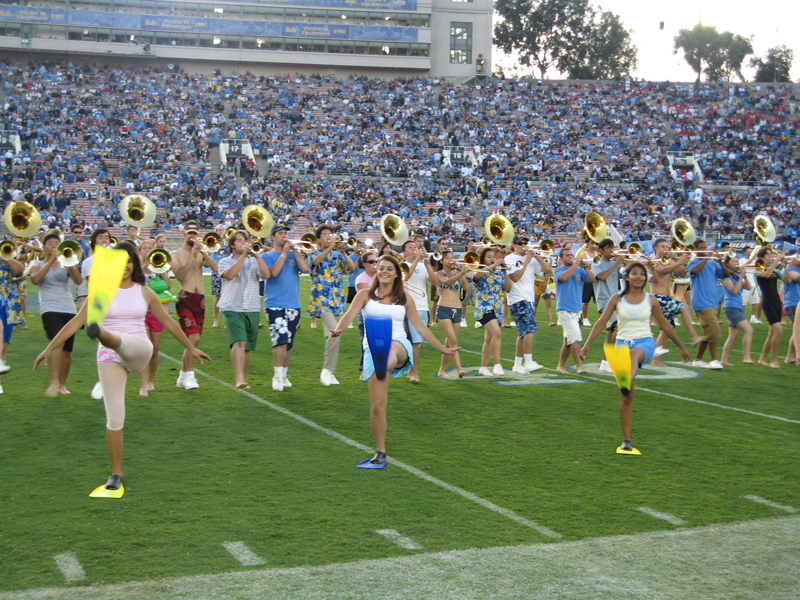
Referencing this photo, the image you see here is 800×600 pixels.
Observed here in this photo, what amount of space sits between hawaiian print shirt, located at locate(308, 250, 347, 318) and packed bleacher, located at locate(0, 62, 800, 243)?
21.3m

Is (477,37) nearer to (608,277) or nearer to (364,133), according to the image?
(364,133)

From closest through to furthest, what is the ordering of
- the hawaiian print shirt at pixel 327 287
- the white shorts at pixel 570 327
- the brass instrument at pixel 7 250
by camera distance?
the brass instrument at pixel 7 250, the hawaiian print shirt at pixel 327 287, the white shorts at pixel 570 327

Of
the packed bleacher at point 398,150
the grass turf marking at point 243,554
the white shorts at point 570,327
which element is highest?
the packed bleacher at point 398,150

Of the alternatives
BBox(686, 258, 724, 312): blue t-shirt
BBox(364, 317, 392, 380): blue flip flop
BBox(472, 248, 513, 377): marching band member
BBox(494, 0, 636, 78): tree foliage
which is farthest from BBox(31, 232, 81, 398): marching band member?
BBox(494, 0, 636, 78): tree foliage

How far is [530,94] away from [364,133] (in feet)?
35.2

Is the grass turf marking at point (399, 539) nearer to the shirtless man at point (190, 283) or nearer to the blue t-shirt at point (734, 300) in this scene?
the shirtless man at point (190, 283)

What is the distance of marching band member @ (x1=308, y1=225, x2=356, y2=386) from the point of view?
907cm

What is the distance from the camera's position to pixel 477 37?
166 ft

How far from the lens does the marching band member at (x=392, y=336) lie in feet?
18.6

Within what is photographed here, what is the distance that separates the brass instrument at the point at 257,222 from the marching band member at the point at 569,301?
12.1 feet

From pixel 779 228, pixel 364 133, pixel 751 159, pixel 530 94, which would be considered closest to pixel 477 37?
pixel 530 94

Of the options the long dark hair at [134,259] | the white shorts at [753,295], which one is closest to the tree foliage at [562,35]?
the white shorts at [753,295]

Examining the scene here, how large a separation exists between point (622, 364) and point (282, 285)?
12.4 ft

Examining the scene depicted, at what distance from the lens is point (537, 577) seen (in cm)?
405
